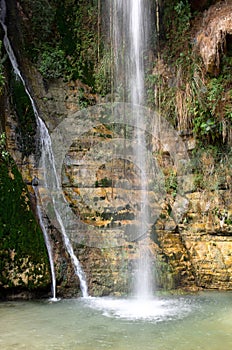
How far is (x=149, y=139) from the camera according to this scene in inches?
347

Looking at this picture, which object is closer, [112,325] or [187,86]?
[112,325]

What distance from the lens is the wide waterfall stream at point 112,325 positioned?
4.03 m

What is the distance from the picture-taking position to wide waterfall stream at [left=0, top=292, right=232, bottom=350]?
4027 mm

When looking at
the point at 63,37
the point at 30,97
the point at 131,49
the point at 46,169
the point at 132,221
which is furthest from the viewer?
the point at 63,37

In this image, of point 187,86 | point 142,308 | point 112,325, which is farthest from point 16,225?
point 187,86

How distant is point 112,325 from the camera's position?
15.6ft

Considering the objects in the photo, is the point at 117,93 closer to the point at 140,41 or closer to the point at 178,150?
the point at 140,41

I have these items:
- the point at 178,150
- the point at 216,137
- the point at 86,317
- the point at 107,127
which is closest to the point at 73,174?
the point at 107,127

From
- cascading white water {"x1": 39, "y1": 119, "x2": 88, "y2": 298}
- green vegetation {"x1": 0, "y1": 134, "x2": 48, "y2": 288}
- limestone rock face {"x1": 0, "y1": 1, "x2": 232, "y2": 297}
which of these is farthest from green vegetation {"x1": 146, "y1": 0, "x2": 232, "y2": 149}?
green vegetation {"x1": 0, "y1": 134, "x2": 48, "y2": 288}

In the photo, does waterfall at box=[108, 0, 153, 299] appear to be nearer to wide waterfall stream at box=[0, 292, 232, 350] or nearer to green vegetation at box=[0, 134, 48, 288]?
green vegetation at box=[0, 134, 48, 288]

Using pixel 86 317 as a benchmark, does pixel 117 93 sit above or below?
above

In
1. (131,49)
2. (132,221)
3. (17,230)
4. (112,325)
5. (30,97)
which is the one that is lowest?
(112,325)

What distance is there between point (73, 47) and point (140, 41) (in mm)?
1775

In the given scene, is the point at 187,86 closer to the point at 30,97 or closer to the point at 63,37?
the point at 30,97
